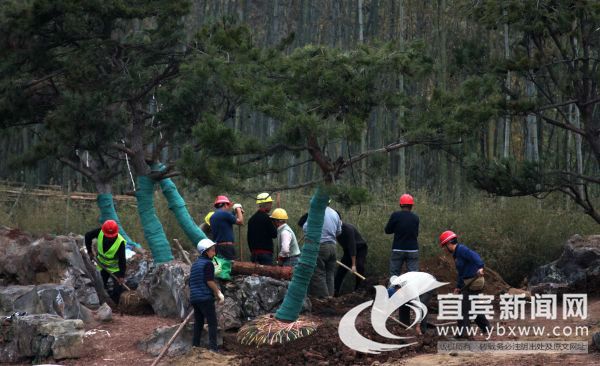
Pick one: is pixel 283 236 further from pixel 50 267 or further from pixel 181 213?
pixel 50 267

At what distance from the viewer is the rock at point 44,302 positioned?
46.2 feet

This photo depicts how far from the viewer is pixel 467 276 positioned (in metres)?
12.0

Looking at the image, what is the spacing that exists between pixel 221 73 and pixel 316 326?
3143 mm

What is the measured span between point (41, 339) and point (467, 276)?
16.4 feet

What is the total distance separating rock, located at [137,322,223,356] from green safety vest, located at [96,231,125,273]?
274 centimetres

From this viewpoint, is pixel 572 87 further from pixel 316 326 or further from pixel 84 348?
pixel 84 348

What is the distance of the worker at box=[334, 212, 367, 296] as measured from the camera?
15453 mm

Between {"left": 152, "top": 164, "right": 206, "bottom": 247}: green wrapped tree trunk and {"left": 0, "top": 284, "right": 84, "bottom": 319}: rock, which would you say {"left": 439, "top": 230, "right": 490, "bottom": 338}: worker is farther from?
{"left": 152, "top": 164, "right": 206, "bottom": 247}: green wrapped tree trunk

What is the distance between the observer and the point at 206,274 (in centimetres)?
1205

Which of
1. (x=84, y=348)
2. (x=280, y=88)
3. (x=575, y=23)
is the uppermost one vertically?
(x=575, y=23)

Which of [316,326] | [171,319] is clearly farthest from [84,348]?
[316,326]

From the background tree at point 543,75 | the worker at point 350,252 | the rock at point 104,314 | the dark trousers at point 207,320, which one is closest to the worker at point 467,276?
the background tree at point 543,75

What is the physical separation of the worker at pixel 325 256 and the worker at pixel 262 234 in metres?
A: 0.50

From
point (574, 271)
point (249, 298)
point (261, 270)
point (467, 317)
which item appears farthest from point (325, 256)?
point (574, 271)
